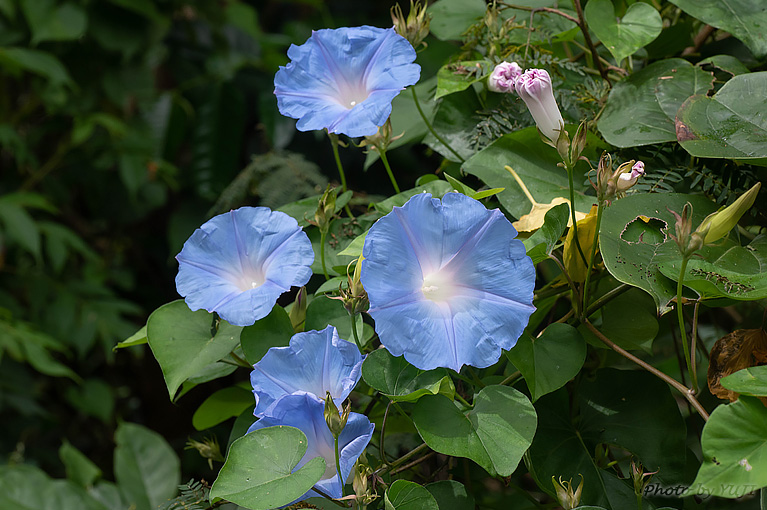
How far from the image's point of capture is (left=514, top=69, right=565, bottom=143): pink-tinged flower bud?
18.3 inches

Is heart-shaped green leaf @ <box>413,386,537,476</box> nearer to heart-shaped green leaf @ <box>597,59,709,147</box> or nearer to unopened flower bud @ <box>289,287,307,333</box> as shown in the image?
unopened flower bud @ <box>289,287,307,333</box>

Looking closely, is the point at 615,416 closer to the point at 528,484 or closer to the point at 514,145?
the point at 514,145

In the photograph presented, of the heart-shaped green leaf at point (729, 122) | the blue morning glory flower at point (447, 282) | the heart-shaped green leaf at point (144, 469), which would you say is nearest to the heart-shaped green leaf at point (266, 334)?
the blue morning glory flower at point (447, 282)

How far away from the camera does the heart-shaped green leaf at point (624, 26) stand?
532 mm

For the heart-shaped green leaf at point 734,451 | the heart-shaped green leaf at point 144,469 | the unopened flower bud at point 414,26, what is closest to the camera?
the heart-shaped green leaf at point 734,451

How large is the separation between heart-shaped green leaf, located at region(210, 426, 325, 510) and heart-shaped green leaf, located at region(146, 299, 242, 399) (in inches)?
3.5

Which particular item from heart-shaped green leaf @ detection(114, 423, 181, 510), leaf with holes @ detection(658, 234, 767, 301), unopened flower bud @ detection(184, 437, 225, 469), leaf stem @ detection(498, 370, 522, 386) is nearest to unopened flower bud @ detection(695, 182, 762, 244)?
leaf with holes @ detection(658, 234, 767, 301)

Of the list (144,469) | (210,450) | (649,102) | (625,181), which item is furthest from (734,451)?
(144,469)

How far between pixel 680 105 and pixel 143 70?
1557 mm

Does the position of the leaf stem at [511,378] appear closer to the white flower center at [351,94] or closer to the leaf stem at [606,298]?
the leaf stem at [606,298]

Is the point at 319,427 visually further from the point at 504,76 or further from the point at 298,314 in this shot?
the point at 504,76

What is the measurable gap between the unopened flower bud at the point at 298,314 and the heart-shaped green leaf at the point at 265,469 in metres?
0.11

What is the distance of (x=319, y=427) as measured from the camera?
426 millimetres

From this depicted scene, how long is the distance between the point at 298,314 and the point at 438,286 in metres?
0.12
